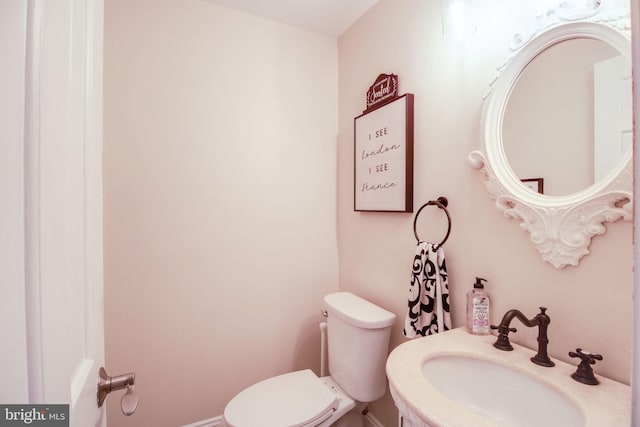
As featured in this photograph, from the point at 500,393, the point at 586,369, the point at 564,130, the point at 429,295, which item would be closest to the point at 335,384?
the point at 429,295

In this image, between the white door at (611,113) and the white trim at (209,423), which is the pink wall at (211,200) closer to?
the white trim at (209,423)


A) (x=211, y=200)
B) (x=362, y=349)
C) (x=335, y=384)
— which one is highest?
(x=211, y=200)

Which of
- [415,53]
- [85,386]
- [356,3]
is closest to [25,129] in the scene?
[85,386]

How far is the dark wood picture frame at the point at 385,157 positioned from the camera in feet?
4.55

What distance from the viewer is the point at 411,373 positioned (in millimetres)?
786

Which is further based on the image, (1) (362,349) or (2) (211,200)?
(2) (211,200)

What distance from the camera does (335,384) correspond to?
151 centimetres

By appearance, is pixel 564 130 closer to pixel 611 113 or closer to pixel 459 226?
pixel 611 113

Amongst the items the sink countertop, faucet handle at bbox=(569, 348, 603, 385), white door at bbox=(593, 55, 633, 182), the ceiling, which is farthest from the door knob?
the ceiling

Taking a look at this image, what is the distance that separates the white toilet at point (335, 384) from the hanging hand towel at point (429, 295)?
18cm

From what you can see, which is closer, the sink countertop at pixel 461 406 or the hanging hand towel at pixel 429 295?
the sink countertop at pixel 461 406

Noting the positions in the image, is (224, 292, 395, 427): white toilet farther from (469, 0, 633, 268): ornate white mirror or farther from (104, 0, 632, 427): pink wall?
(469, 0, 633, 268): ornate white mirror

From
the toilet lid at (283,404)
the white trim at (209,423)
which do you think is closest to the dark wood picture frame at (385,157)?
the toilet lid at (283,404)

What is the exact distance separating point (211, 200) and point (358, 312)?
3.24ft
